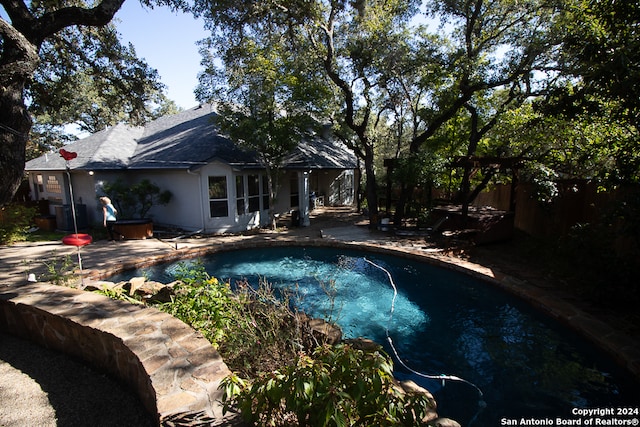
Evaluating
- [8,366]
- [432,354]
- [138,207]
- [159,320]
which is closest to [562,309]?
Result: [432,354]

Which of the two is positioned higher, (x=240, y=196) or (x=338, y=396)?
(x=240, y=196)

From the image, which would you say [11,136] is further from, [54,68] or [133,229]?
[133,229]

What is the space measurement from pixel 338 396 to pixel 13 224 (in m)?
13.0

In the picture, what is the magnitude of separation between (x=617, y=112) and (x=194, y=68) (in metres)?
10.9

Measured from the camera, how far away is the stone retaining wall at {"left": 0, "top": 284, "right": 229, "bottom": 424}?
242 centimetres

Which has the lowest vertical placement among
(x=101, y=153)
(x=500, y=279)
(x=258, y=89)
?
(x=500, y=279)

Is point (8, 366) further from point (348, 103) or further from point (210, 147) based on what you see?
point (348, 103)

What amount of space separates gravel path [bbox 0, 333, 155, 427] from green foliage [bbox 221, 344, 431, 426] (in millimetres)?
1415

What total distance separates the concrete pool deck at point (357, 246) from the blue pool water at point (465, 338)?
22cm

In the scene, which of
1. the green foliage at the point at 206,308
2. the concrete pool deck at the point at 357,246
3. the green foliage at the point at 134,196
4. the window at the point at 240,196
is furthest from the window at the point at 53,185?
the green foliage at the point at 206,308

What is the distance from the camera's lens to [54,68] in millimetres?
8672

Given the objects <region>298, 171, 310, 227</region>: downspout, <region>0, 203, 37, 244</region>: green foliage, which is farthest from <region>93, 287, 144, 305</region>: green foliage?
<region>298, 171, 310, 227</region>: downspout

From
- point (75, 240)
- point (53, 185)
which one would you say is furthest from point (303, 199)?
point (53, 185)

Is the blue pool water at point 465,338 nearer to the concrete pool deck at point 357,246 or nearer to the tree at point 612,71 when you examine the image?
the concrete pool deck at point 357,246
